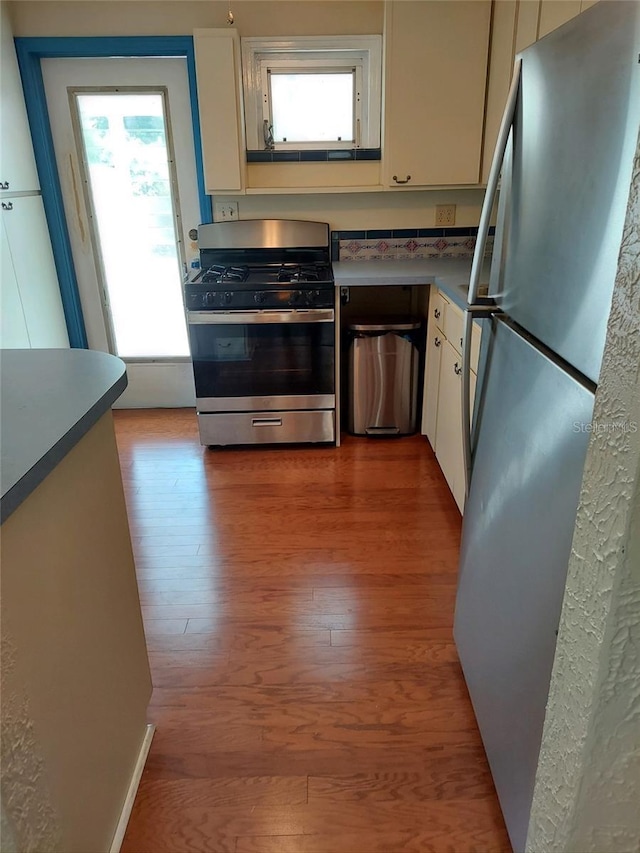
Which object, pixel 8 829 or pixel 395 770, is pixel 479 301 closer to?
pixel 395 770

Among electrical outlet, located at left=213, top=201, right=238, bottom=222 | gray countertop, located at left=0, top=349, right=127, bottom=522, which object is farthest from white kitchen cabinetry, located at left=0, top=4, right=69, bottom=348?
gray countertop, located at left=0, top=349, right=127, bottom=522

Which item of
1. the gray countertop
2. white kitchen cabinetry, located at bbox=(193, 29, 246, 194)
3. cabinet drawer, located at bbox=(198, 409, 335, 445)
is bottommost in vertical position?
cabinet drawer, located at bbox=(198, 409, 335, 445)

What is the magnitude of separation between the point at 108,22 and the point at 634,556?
3.44m

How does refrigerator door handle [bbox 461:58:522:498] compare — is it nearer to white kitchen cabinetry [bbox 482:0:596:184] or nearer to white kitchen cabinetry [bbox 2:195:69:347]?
white kitchen cabinetry [bbox 482:0:596:184]

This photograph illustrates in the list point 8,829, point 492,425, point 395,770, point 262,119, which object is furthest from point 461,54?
point 8,829

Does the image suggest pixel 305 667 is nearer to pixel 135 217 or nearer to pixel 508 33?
pixel 508 33

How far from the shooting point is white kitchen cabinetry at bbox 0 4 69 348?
2.77 m

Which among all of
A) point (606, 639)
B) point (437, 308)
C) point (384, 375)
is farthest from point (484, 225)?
point (384, 375)

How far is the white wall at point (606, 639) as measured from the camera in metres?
0.60

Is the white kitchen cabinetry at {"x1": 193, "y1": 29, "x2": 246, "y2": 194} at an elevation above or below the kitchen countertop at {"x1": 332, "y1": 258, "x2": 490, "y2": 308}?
above

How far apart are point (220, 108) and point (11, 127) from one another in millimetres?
1033

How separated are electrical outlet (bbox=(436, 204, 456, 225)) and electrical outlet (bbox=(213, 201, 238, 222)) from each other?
3.69 feet

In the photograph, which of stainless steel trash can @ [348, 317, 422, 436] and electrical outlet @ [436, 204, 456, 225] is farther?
electrical outlet @ [436, 204, 456, 225]

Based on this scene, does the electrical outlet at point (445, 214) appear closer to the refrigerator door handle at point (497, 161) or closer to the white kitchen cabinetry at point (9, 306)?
the refrigerator door handle at point (497, 161)
